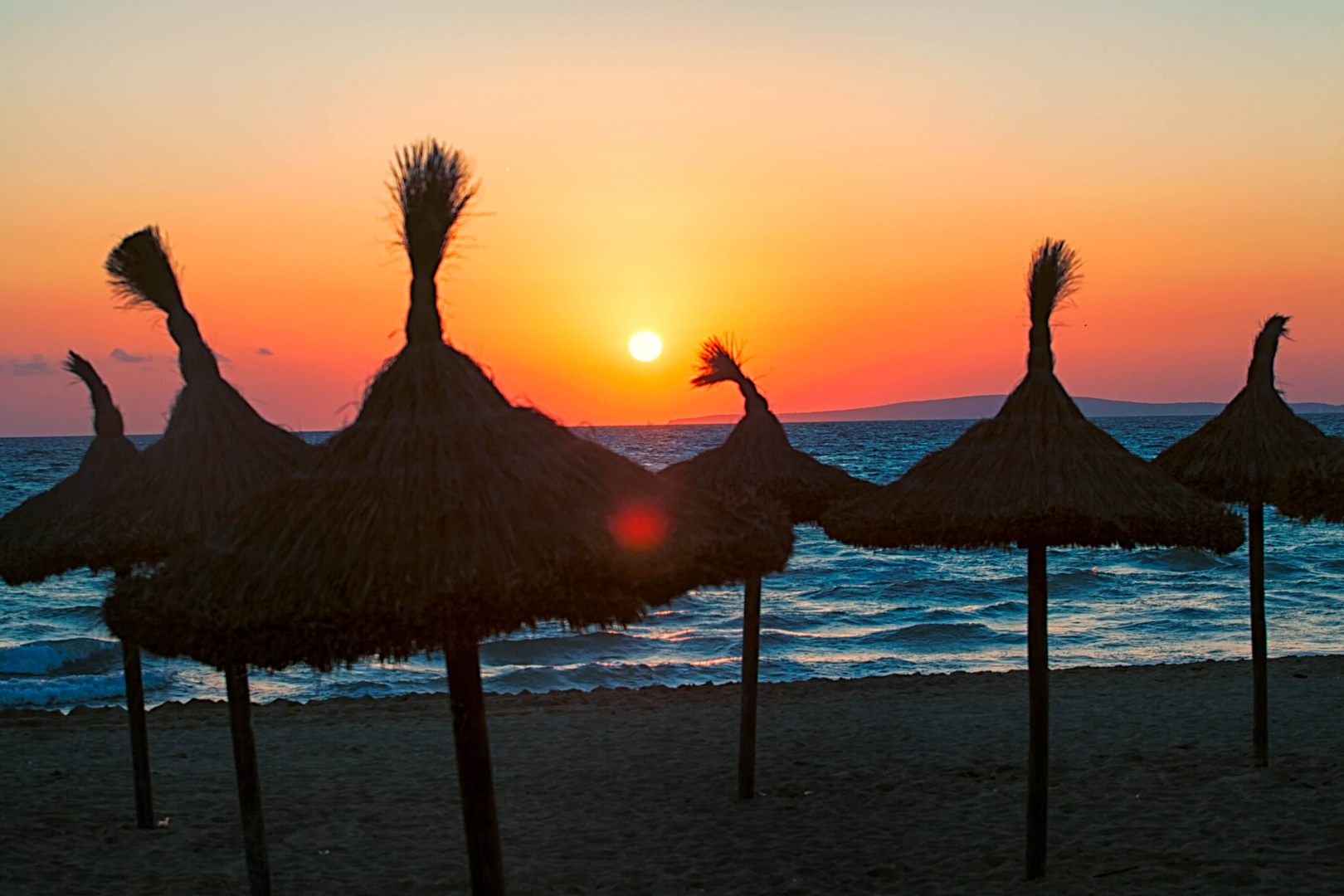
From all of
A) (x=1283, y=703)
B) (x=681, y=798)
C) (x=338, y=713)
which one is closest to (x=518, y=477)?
(x=681, y=798)

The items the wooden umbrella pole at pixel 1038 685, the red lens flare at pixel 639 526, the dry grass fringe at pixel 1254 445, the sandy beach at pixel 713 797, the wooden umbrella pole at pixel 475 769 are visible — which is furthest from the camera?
the dry grass fringe at pixel 1254 445

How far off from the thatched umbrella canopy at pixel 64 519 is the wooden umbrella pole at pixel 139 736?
0.92 metres

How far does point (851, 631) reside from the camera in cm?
2461

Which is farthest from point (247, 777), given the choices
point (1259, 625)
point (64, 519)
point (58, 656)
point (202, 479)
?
point (58, 656)

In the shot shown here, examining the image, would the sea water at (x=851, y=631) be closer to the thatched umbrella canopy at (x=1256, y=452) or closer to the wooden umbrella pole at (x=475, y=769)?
the thatched umbrella canopy at (x=1256, y=452)

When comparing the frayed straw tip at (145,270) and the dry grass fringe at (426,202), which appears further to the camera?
the frayed straw tip at (145,270)

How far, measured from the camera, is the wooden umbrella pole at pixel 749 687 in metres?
8.74

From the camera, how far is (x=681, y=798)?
947 centimetres

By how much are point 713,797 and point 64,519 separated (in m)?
5.81

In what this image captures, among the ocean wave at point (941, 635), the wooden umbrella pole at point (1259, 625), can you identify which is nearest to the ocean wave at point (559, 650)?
the ocean wave at point (941, 635)

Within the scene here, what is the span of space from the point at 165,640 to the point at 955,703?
11222 millimetres

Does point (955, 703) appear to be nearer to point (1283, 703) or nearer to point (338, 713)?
point (1283, 703)

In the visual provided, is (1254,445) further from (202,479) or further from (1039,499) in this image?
(202,479)

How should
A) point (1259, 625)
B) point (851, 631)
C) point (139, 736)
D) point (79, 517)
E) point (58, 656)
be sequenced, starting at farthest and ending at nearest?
point (851, 631) < point (58, 656) < point (1259, 625) < point (139, 736) < point (79, 517)
